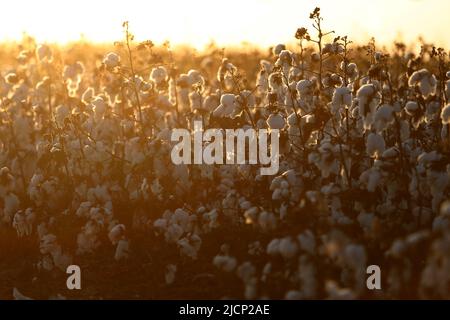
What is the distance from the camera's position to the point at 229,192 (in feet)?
24.4

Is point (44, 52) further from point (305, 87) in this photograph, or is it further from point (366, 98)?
point (366, 98)

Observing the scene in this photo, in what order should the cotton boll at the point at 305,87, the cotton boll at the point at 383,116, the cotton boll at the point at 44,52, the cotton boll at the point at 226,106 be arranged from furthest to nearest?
the cotton boll at the point at 44,52, the cotton boll at the point at 305,87, the cotton boll at the point at 226,106, the cotton boll at the point at 383,116

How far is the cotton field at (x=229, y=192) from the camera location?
5969mm

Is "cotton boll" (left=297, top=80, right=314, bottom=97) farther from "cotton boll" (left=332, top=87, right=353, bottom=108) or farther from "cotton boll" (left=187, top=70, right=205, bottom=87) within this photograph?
"cotton boll" (left=187, top=70, right=205, bottom=87)

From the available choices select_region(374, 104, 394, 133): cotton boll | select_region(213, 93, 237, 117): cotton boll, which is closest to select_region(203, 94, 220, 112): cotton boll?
select_region(213, 93, 237, 117): cotton boll

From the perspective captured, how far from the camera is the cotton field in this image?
597cm

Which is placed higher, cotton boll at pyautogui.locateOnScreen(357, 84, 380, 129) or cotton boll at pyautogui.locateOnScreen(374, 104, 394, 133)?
cotton boll at pyautogui.locateOnScreen(357, 84, 380, 129)

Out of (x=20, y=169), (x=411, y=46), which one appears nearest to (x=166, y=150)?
(x=20, y=169)

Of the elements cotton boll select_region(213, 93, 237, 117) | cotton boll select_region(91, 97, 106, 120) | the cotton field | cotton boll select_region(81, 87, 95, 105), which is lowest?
the cotton field

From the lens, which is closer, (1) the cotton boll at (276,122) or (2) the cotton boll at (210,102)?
(1) the cotton boll at (276,122)

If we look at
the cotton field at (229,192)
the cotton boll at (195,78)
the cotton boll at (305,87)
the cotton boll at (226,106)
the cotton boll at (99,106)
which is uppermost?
the cotton boll at (195,78)

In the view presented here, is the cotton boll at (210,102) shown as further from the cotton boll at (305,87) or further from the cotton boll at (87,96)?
the cotton boll at (87,96)

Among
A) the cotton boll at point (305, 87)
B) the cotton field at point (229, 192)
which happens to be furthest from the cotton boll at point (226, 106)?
the cotton boll at point (305, 87)

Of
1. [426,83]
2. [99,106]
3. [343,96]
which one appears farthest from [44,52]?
[426,83]
